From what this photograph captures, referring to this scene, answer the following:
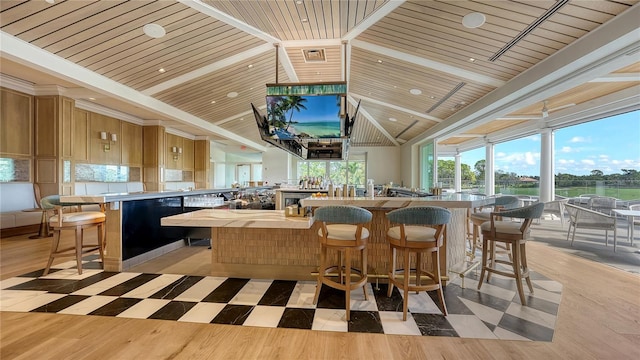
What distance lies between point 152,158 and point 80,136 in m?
2.04

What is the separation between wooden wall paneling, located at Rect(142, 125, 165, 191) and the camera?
780 cm

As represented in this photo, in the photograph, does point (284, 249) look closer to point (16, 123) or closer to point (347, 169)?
point (16, 123)

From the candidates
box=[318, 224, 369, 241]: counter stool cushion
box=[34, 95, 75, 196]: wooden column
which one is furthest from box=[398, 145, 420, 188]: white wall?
box=[34, 95, 75, 196]: wooden column

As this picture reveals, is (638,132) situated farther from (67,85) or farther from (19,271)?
(67,85)

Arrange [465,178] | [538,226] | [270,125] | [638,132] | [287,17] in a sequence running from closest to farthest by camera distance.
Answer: [287,17] < [270,125] < [638,132] < [538,226] < [465,178]

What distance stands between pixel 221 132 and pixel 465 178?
A: 1093 cm

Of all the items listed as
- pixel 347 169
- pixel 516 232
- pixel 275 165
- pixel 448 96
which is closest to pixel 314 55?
pixel 448 96

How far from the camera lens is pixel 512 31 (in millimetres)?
3012

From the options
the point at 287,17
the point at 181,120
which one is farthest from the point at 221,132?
the point at 287,17

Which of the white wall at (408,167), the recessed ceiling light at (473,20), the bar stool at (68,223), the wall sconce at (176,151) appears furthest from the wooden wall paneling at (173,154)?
the white wall at (408,167)

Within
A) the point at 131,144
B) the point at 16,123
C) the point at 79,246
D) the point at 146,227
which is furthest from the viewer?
the point at 131,144

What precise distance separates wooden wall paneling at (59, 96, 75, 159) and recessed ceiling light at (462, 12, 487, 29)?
25.1 feet

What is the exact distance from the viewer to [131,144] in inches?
293

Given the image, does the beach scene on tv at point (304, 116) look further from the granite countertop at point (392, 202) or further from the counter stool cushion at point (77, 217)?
the counter stool cushion at point (77, 217)
